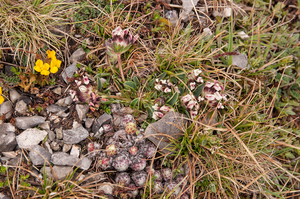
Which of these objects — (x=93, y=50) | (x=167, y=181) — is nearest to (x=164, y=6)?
(x=93, y=50)

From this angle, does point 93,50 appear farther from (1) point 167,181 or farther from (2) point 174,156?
(1) point 167,181

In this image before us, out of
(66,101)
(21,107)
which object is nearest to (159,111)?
(66,101)

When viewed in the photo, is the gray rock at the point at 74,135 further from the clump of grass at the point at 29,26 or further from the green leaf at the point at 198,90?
the green leaf at the point at 198,90

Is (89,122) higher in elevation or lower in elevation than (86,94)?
lower

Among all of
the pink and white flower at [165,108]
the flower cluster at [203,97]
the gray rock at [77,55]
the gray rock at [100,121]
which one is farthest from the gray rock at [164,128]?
the gray rock at [77,55]

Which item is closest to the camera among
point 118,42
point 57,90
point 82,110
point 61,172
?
point 61,172

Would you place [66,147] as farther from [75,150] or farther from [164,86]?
[164,86]

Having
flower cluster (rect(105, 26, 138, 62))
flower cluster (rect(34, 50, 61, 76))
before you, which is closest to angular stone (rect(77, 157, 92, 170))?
flower cluster (rect(34, 50, 61, 76))

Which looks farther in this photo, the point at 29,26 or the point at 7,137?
the point at 29,26
